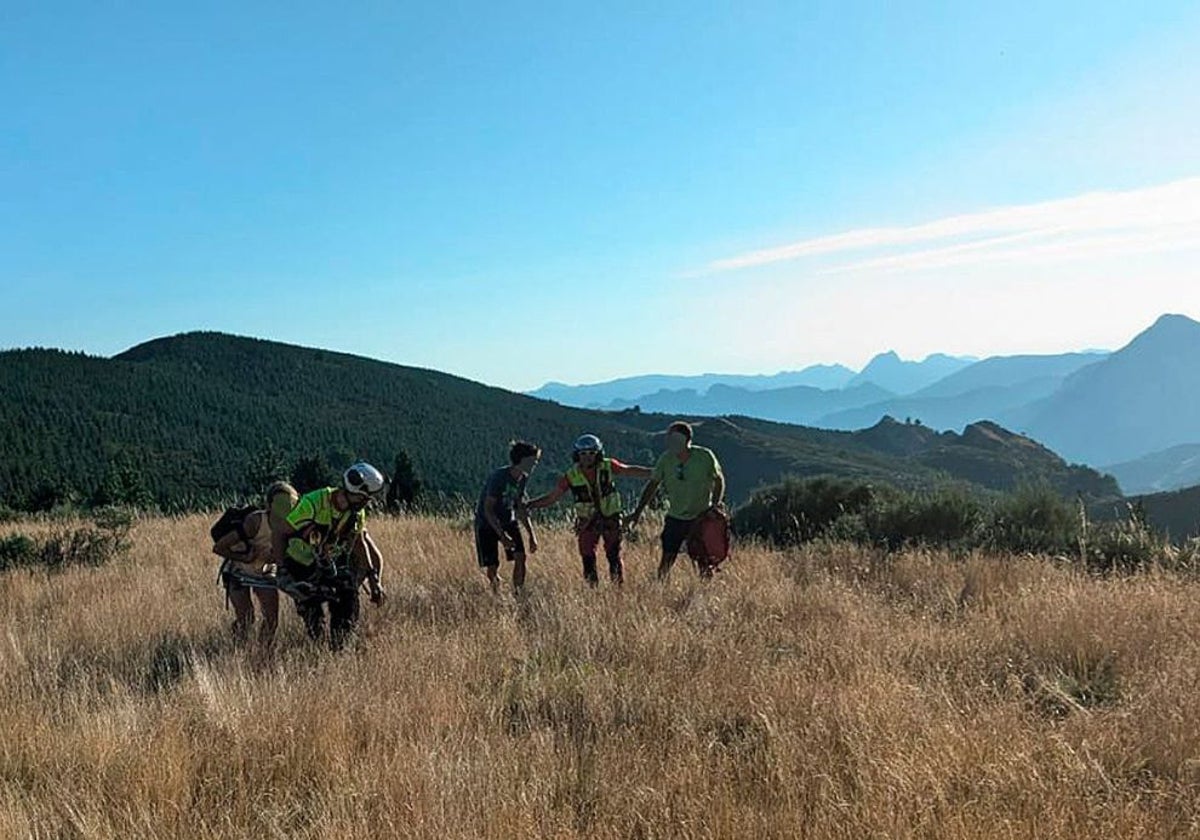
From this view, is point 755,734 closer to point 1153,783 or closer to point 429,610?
point 1153,783

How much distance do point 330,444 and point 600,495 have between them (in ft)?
284

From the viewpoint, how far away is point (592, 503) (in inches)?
334

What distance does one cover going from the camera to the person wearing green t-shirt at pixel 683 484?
864 cm

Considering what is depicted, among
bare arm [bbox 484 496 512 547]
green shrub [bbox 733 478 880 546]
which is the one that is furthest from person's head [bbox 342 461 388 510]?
green shrub [bbox 733 478 880 546]

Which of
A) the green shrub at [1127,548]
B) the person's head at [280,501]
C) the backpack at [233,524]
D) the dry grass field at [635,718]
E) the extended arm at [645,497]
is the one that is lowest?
the green shrub at [1127,548]

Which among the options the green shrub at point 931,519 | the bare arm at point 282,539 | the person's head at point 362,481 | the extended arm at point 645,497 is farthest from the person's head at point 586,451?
the green shrub at point 931,519

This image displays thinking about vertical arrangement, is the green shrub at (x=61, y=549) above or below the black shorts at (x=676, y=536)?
above

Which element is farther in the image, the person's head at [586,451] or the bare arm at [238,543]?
the person's head at [586,451]

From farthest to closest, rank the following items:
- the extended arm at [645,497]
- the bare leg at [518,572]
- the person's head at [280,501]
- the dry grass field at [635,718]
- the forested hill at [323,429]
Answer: the forested hill at [323,429] < the extended arm at [645,497] < the bare leg at [518,572] < the person's head at [280,501] < the dry grass field at [635,718]

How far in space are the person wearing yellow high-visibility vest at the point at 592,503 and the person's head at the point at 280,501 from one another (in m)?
2.69

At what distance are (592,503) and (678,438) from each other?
109 cm

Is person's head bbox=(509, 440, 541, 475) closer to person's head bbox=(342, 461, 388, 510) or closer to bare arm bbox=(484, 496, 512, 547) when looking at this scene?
bare arm bbox=(484, 496, 512, 547)

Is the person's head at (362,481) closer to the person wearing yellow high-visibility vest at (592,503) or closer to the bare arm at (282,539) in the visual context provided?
the bare arm at (282,539)

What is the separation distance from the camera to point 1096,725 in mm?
4184
